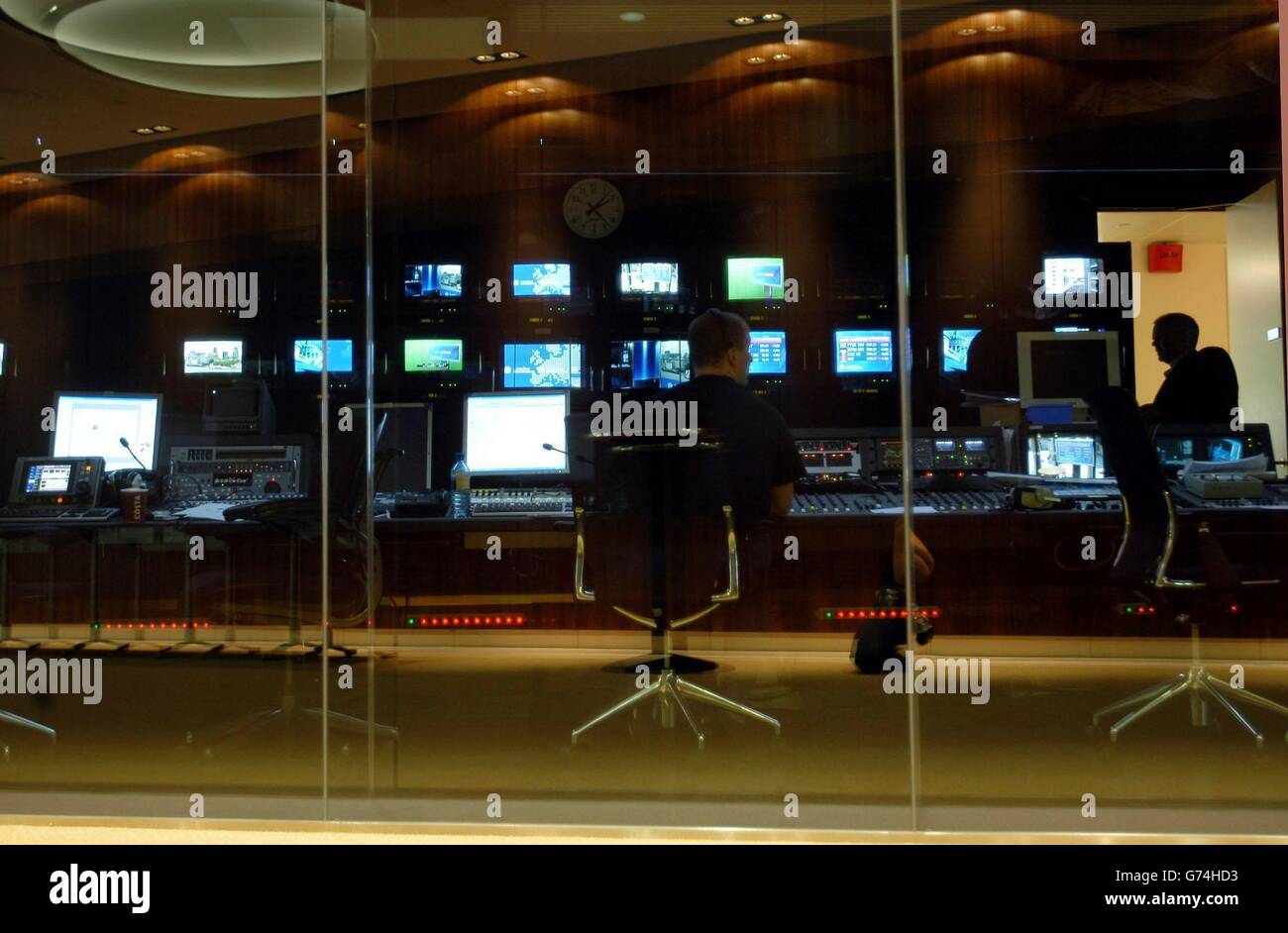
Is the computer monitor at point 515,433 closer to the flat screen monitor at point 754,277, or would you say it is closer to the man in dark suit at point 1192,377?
the flat screen monitor at point 754,277

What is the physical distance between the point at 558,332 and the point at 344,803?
1471 mm

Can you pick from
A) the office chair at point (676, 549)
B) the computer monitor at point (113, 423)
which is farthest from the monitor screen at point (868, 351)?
the computer monitor at point (113, 423)

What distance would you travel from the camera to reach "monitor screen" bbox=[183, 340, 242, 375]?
3707mm

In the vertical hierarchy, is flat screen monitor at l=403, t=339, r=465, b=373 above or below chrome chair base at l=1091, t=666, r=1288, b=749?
above

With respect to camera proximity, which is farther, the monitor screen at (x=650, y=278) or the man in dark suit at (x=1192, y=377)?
the monitor screen at (x=650, y=278)

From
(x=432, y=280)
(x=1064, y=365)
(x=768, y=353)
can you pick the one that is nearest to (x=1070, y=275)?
(x=1064, y=365)

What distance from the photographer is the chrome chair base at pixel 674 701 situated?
147 inches

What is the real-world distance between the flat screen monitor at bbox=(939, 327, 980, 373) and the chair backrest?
0.40 metres

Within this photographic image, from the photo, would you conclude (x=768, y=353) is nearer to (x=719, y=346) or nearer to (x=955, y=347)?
(x=719, y=346)

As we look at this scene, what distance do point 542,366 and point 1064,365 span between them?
1573mm

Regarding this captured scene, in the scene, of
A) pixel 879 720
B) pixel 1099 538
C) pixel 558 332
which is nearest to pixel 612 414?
pixel 558 332

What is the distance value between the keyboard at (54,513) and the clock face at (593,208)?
166 cm
